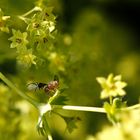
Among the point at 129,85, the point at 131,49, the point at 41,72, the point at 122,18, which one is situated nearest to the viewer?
the point at 41,72

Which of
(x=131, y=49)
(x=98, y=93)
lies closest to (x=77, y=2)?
(x=131, y=49)

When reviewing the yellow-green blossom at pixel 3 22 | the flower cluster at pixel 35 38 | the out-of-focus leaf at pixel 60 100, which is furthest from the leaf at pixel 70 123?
the yellow-green blossom at pixel 3 22

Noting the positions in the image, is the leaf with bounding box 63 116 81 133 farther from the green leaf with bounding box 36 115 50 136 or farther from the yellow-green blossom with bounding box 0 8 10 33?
the yellow-green blossom with bounding box 0 8 10 33

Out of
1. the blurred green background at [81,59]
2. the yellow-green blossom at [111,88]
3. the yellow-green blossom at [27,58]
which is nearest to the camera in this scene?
the yellow-green blossom at [111,88]

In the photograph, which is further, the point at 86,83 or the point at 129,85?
the point at 129,85

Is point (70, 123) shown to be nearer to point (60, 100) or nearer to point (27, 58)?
point (60, 100)

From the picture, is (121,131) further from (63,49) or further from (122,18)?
(122,18)

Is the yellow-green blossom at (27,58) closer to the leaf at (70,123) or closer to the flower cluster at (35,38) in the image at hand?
the flower cluster at (35,38)

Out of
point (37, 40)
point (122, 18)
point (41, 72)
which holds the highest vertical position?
point (122, 18)

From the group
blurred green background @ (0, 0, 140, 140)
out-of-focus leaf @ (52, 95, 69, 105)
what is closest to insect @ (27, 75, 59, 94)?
out-of-focus leaf @ (52, 95, 69, 105)
